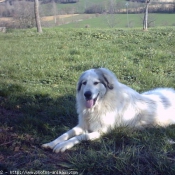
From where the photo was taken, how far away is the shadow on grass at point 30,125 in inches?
136

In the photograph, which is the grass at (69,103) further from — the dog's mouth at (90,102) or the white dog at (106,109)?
the dog's mouth at (90,102)

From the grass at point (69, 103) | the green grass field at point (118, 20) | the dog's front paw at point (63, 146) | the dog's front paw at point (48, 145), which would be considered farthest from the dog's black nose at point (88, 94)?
the green grass field at point (118, 20)

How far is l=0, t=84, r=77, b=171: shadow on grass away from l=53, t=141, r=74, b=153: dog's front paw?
9 cm

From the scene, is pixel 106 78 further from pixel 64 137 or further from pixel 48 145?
pixel 48 145

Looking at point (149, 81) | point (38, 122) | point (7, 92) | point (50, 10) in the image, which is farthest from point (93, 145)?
point (50, 10)

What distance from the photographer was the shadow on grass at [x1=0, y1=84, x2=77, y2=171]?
3.45m

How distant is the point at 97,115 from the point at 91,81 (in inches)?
20.3

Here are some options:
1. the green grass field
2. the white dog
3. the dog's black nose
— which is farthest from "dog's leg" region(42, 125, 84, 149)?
the green grass field

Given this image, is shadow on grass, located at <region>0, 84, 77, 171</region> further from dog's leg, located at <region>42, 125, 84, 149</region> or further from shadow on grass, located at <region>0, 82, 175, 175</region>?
dog's leg, located at <region>42, 125, 84, 149</region>

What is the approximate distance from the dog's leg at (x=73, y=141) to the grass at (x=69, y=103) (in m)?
0.08

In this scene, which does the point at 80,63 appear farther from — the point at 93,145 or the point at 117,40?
the point at 93,145

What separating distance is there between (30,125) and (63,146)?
3.66ft

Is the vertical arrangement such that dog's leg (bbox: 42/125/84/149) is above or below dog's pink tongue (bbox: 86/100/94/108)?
below

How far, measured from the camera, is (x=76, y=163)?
3250 mm
